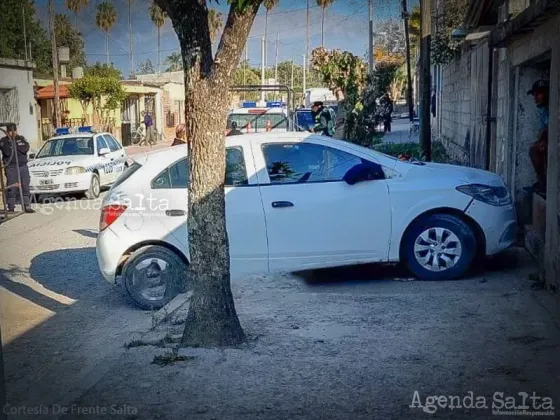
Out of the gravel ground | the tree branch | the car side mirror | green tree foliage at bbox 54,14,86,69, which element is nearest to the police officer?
the gravel ground

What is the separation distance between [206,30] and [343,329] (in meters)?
2.57

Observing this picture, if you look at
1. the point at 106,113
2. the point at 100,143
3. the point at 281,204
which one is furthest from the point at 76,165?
the point at 106,113

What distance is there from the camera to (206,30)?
5.41 m

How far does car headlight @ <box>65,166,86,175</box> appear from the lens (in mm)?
18344

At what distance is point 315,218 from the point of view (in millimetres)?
7934

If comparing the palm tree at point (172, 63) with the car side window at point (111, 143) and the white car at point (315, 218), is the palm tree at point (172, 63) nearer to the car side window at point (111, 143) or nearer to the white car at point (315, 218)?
the car side window at point (111, 143)

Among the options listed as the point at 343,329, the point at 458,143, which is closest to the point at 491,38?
the point at 343,329

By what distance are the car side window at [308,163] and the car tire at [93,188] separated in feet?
37.4

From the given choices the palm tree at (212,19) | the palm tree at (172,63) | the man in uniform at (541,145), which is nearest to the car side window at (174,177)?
the palm tree at (212,19)

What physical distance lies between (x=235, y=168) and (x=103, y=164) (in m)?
12.1

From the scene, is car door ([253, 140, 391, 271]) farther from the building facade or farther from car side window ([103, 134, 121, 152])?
car side window ([103, 134, 121, 152])

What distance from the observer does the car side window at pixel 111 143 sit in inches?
818

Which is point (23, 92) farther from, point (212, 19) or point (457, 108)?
point (212, 19)

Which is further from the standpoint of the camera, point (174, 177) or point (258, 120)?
point (258, 120)
